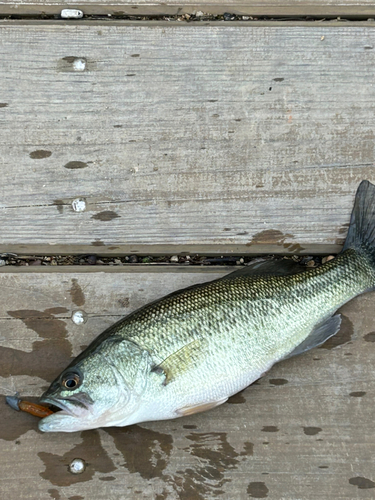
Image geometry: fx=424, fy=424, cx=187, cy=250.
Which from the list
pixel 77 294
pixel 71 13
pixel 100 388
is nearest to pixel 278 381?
pixel 100 388

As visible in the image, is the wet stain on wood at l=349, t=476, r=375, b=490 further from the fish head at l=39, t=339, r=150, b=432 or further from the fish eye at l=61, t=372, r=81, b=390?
the fish eye at l=61, t=372, r=81, b=390

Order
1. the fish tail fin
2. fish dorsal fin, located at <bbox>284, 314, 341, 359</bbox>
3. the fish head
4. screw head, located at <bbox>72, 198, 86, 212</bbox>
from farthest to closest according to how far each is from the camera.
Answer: screw head, located at <bbox>72, 198, 86, 212</bbox>, the fish tail fin, fish dorsal fin, located at <bbox>284, 314, 341, 359</bbox>, the fish head

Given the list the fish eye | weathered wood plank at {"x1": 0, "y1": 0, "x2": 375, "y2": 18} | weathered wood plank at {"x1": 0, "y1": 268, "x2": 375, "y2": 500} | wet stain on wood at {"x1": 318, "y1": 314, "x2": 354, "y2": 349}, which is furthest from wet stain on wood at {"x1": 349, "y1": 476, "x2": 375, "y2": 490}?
weathered wood plank at {"x1": 0, "y1": 0, "x2": 375, "y2": 18}

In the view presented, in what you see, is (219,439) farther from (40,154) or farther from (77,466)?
(40,154)

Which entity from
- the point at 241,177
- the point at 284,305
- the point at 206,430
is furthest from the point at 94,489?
the point at 241,177

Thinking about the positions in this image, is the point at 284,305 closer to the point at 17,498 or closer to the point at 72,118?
the point at 72,118

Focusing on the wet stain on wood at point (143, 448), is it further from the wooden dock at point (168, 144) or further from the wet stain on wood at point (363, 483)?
the wet stain on wood at point (363, 483)

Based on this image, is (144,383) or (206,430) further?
(206,430)
